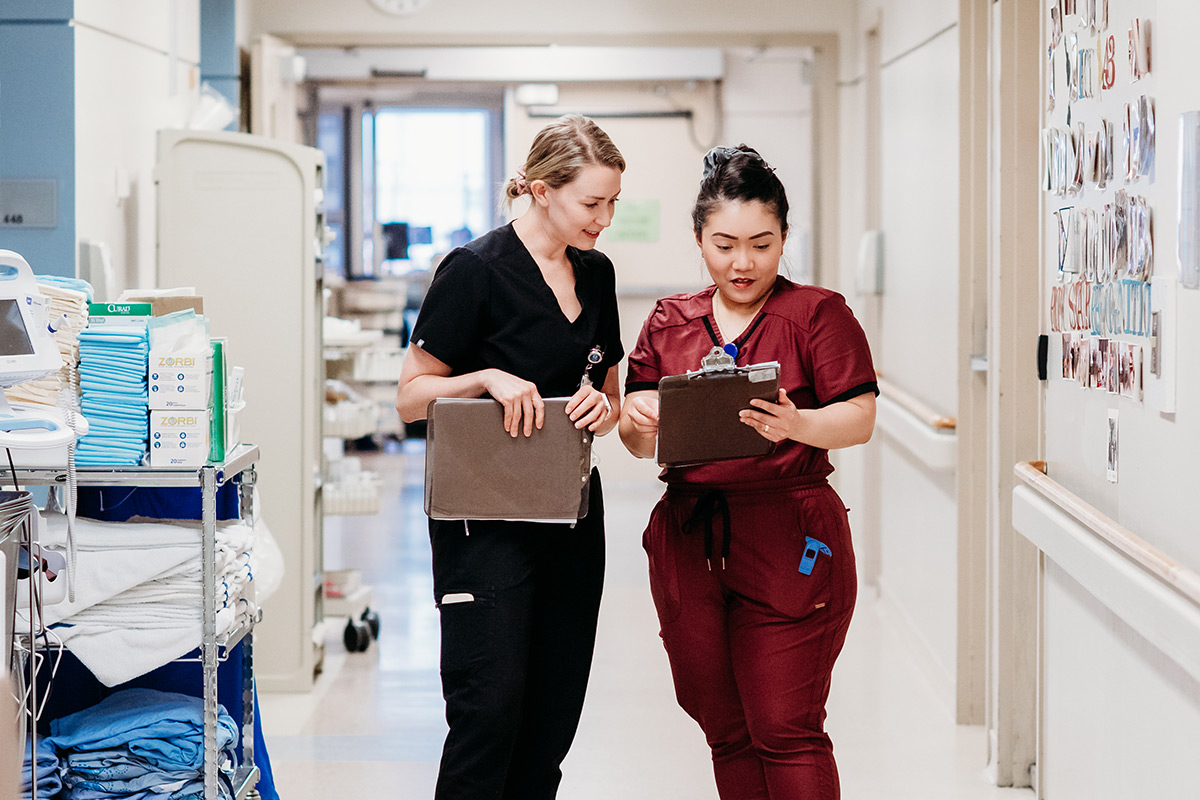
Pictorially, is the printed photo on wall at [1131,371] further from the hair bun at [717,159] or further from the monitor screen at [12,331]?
the monitor screen at [12,331]

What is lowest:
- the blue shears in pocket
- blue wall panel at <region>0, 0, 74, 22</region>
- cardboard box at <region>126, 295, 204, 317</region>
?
the blue shears in pocket

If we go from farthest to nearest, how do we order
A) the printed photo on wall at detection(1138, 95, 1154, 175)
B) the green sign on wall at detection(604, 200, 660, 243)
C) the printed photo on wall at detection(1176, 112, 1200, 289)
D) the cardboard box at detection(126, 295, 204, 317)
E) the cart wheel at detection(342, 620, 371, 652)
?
the green sign on wall at detection(604, 200, 660, 243), the cart wheel at detection(342, 620, 371, 652), the cardboard box at detection(126, 295, 204, 317), the printed photo on wall at detection(1138, 95, 1154, 175), the printed photo on wall at detection(1176, 112, 1200, 289)

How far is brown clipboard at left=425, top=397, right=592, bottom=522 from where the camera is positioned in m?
2.18

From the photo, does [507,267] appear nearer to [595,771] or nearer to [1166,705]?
[1166,705]

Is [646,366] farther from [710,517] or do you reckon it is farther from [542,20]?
[542,20]

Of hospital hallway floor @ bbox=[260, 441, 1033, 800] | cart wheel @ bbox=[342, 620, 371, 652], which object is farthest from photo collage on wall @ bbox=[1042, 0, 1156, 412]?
cart wheel @ bbox=[342, 620, 371, 652]

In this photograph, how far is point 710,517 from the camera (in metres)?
2.18

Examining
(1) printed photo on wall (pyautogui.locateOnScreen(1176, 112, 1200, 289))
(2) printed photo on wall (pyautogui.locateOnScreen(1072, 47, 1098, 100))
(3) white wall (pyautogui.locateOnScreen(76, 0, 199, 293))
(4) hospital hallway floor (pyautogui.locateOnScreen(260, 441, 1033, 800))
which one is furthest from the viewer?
(3) white wall (pyautogui.locateOnScreen(76, 0, 199, 293))

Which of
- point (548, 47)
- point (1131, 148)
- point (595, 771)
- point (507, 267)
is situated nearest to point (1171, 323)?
point (1131, 148)

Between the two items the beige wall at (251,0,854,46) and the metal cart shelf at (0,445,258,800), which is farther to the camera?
the beige wall at (251,0,854,46)

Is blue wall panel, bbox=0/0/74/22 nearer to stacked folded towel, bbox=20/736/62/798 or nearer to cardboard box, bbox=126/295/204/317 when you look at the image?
cardboard box, bbox=126/295/204/317

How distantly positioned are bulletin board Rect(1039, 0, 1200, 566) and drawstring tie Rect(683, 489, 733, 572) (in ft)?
2.40

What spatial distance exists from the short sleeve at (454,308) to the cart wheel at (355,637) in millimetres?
2647

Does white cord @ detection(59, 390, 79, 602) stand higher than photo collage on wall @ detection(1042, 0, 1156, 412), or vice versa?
photo collage on wall @ detection(1042, 0, 1156, 412)
